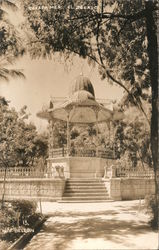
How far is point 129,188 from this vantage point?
1975 centimetres

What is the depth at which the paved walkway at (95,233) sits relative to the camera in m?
7.52

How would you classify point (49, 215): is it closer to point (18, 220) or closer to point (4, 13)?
point (18, 220)

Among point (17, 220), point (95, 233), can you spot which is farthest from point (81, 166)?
point (17, 220)

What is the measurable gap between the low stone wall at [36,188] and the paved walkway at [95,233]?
587cm

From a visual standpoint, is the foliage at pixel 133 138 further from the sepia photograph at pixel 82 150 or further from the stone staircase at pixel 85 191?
the stone staircase at pixel 85 191

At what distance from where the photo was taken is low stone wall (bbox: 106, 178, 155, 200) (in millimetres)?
19094

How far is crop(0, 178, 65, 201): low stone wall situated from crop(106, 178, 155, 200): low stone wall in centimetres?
317

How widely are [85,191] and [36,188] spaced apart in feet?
9.98

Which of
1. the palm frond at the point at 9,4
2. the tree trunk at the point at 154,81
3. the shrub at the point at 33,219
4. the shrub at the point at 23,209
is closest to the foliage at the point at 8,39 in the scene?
the palm frond at the point at 9,4

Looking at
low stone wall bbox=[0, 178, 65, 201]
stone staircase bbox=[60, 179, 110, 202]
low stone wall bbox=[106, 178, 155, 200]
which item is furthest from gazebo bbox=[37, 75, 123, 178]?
low stone wall bbox=[106, 178, 155, 200]

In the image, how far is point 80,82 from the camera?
85.8ft

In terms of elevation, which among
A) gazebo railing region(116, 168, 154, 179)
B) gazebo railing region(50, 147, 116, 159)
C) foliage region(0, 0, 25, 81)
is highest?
foliage region(0, 0, 25, 81)

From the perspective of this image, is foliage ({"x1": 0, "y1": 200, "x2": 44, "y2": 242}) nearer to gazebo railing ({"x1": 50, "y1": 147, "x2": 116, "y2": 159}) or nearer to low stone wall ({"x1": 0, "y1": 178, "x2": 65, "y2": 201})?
low stone wall ({"x1": 0, "y1": 178, "x2": 65, "y2": 201})

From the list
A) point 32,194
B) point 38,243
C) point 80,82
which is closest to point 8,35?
point 38,243
